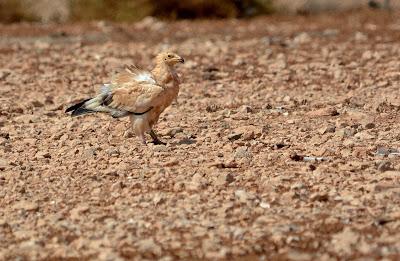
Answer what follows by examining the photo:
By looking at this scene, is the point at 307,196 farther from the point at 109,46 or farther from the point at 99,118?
the point at 109,46

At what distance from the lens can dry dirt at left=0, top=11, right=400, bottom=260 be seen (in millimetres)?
8195

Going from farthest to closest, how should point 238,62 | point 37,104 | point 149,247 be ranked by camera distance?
point 238,62
point 37,104
point 149,247

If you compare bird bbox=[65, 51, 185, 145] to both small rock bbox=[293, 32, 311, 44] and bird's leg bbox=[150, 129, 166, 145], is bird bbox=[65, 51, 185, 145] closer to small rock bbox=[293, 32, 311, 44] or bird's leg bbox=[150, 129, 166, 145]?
bird's leg bbox=[150, 129, 166, 145]

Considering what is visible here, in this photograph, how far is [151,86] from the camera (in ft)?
36.8

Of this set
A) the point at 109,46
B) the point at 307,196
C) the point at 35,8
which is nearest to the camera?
the point at 307,196

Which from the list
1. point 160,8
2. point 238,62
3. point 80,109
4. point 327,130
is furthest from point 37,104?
point 160,8

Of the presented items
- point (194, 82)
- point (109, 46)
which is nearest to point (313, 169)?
point (194, 82)

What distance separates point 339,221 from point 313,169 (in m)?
1.40

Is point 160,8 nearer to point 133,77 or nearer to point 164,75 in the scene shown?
point 133,77

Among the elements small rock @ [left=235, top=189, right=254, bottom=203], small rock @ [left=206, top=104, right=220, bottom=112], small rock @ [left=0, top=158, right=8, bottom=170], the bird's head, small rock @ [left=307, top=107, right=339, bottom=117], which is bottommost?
small rock @ [left=206, top=104, right=220, bottom=112]

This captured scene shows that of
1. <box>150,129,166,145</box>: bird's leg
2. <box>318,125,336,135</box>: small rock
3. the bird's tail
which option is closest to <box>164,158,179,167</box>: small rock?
<box>150,129,166,145</box>: bird's leg

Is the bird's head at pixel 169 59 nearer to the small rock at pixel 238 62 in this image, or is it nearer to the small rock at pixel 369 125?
the small rock at pixel 369 125

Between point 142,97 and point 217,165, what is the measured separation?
1488 millimetres

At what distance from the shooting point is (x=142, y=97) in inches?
440
